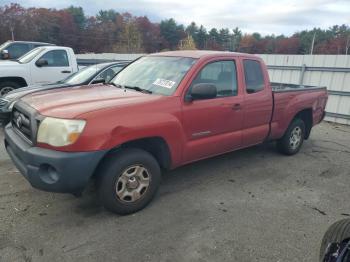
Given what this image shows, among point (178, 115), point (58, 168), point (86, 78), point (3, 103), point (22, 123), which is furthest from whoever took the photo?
point (86, 78)

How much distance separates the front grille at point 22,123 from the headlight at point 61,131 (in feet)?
0.82

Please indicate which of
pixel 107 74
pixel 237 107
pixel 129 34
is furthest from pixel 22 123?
pixel 129 34

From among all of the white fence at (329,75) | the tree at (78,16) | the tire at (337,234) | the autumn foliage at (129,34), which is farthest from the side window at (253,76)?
the tree at (78,16)

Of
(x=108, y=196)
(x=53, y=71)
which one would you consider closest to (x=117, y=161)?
(x=108, y=196)

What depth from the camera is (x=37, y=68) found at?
27.8ft

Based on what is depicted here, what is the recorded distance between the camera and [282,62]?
36.4ft

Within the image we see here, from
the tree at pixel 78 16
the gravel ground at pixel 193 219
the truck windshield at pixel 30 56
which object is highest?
the tree at pixel 78 16

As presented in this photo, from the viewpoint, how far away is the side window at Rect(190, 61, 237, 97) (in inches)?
163

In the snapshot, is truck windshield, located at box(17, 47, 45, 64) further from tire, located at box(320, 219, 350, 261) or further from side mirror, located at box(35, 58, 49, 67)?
tire, located at box(320, 219, 350, 261)

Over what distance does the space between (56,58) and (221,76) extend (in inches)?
245

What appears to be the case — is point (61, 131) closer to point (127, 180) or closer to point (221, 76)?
point (127, 180)

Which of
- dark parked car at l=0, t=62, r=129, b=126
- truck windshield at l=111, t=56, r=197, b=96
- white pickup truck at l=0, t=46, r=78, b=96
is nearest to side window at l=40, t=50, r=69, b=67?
white pickup truck at l=0, t=46, r=78, b=96

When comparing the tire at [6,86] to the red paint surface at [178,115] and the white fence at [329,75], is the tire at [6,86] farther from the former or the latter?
the white fence at [329,75]

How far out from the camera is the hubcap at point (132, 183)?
11.1 ft
